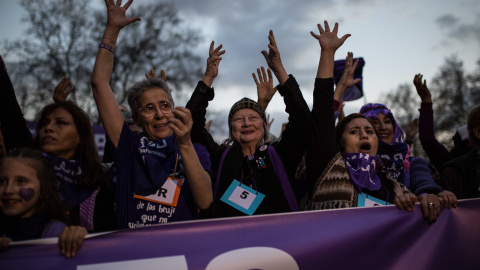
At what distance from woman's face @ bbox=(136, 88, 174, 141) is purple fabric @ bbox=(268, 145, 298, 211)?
0.73 metres

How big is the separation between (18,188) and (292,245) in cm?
149

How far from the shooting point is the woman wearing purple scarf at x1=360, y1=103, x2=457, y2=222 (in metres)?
2.51

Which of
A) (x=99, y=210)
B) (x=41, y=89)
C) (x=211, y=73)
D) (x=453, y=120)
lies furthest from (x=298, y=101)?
(x=453, y=120)

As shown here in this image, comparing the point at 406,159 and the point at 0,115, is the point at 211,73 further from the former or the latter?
the point at 406,159

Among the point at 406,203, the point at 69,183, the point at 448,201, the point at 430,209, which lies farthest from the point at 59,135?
the point at 448,201

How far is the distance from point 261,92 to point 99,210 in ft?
6.76

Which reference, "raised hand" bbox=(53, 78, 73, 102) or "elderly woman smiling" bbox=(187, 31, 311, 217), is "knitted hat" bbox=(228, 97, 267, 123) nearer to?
"elderly woman smiling" bbox=(187, 31, 311, 217)

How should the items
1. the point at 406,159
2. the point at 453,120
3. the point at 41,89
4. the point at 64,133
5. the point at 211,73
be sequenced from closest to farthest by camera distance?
the point at 64,133, the point at 211,73, the point at 406,159, the point at 41,89, the point at 453,120

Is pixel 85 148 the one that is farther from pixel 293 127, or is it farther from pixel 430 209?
pixel 430 209

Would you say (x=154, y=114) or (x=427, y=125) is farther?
(x=427, y=125)

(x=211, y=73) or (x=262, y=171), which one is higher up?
(x=211, y=73)

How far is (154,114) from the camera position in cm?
268

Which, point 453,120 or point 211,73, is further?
point 453,120

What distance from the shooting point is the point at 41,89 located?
18.1 meters
